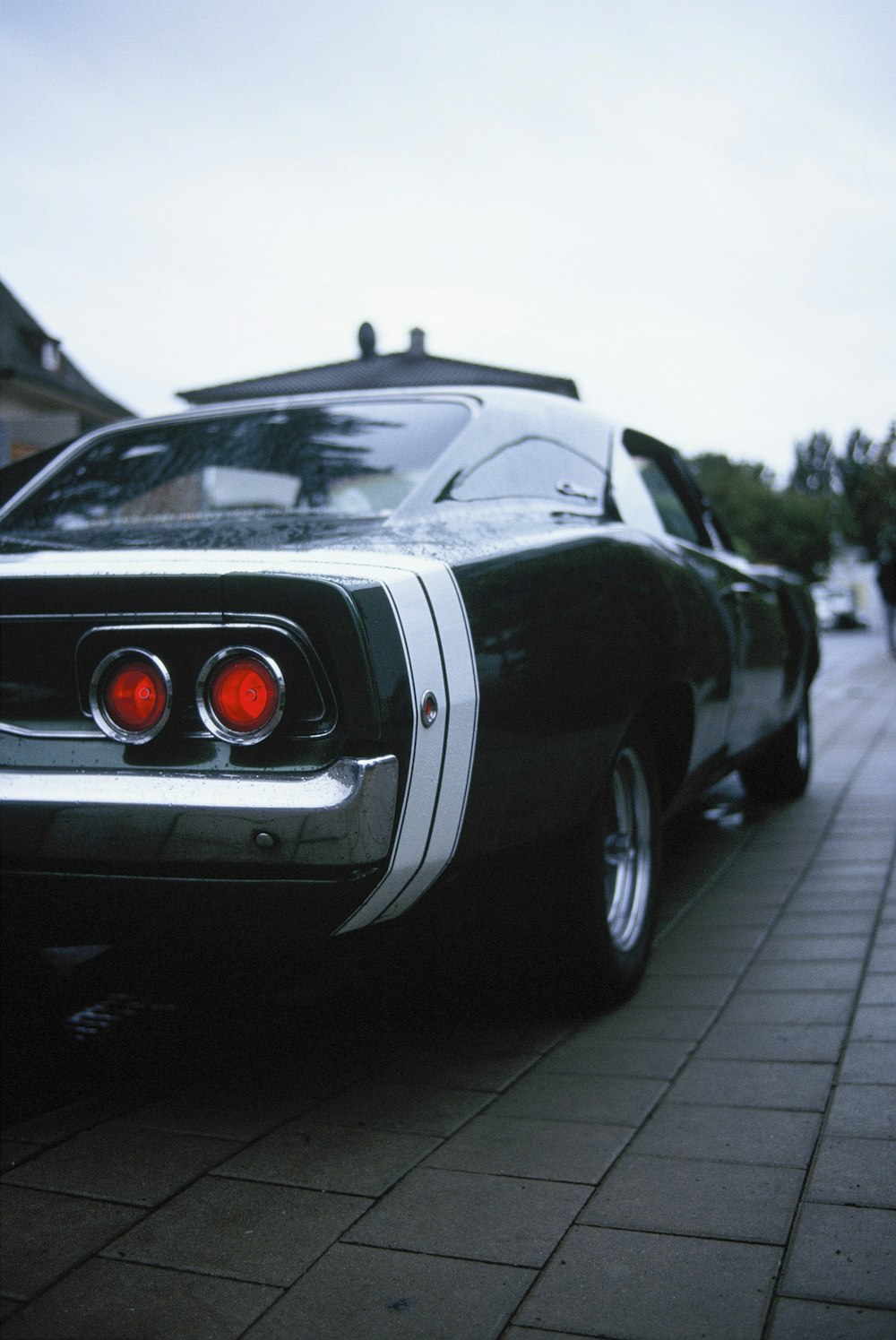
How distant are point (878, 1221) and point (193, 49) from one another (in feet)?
9.46

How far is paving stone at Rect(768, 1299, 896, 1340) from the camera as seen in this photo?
1.63 m

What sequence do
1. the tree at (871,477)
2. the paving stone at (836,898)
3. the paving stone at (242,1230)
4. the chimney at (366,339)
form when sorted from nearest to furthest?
the paving stone at (242,1230) < the paving stone at (836,898) < the chimney at (366,339) < the tree at (871,477)

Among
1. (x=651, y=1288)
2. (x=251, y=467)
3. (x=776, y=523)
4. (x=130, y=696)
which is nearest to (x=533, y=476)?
(x=251, y=467)

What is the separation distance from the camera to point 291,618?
6.66 ft

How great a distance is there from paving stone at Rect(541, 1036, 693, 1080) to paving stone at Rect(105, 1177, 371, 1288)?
74 centimetres

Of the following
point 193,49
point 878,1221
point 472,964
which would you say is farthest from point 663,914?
point 193,49

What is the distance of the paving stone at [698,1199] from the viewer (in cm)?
195

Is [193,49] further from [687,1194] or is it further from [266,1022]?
[687,1194]

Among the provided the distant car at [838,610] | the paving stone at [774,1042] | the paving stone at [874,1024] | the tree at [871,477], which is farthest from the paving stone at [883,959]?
the distant car at [838,610]

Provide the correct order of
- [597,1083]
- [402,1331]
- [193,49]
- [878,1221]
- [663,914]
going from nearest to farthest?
[402,1331] < [878,1221] < [597,1083] < [193,49] < [663,914]

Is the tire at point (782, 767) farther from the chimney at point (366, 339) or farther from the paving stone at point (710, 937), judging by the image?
the chimney at point (366, 339)

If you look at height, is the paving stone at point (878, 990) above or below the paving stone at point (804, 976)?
above

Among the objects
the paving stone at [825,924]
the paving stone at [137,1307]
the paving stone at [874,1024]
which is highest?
the paving stone at [137,1307]

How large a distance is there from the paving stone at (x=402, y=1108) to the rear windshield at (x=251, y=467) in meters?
1.29
